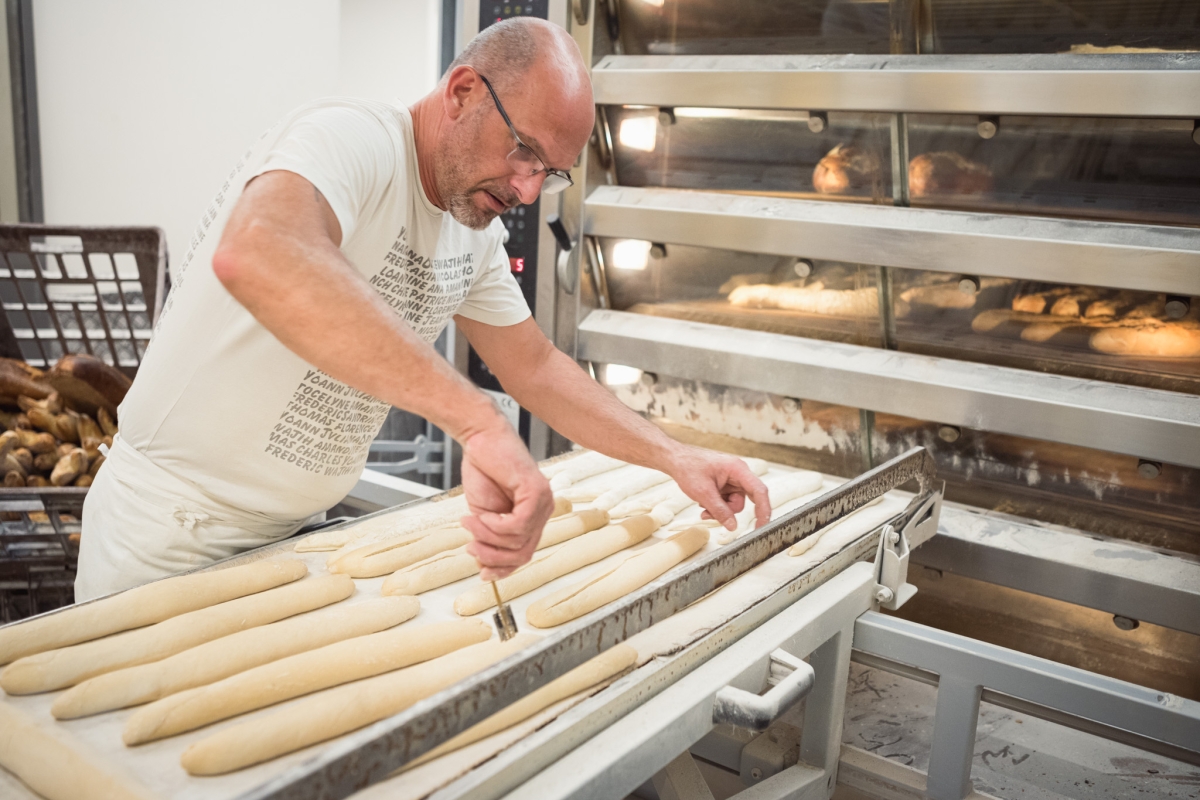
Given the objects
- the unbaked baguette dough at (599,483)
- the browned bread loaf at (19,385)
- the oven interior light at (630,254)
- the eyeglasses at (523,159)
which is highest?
the eyeglasses at (523,159)

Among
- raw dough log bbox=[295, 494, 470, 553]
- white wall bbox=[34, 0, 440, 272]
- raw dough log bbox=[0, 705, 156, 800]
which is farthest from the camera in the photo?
white wall bbox=[34, 0, 440, 272]

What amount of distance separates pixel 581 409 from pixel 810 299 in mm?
775

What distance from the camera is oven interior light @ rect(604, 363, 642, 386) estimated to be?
98.7 inches

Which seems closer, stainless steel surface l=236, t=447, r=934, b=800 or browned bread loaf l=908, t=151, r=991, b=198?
stainless steel surface l=236, t=447, r=934, b=800

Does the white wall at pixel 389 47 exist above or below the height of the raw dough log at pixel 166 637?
above

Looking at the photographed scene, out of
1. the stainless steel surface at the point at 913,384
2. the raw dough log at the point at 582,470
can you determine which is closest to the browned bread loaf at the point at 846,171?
the stainless steel surface at the point at 913,384

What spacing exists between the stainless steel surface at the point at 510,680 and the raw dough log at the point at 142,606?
1.57 feet

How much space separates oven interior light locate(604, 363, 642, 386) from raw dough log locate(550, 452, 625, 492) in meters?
0.38

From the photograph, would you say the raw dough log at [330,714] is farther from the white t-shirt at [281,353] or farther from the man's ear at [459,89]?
the man's ear at [459,89]

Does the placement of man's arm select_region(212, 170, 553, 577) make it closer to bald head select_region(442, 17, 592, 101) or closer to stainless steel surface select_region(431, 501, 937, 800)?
stainless steel surface select_region(431, 501, 937, 800)

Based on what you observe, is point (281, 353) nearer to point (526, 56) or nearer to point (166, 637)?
point (166, 637)

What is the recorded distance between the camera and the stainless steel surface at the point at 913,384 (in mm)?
1784

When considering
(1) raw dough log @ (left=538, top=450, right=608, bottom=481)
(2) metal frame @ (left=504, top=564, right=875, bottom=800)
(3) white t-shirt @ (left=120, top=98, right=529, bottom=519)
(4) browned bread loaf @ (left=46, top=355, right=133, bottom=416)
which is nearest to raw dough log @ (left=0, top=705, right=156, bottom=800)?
(2) metal frame @ (left=504, top=564, right=875, bottom=800)

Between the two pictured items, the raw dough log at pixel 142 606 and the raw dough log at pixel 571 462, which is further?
the raw dough log at pixel 571 462
